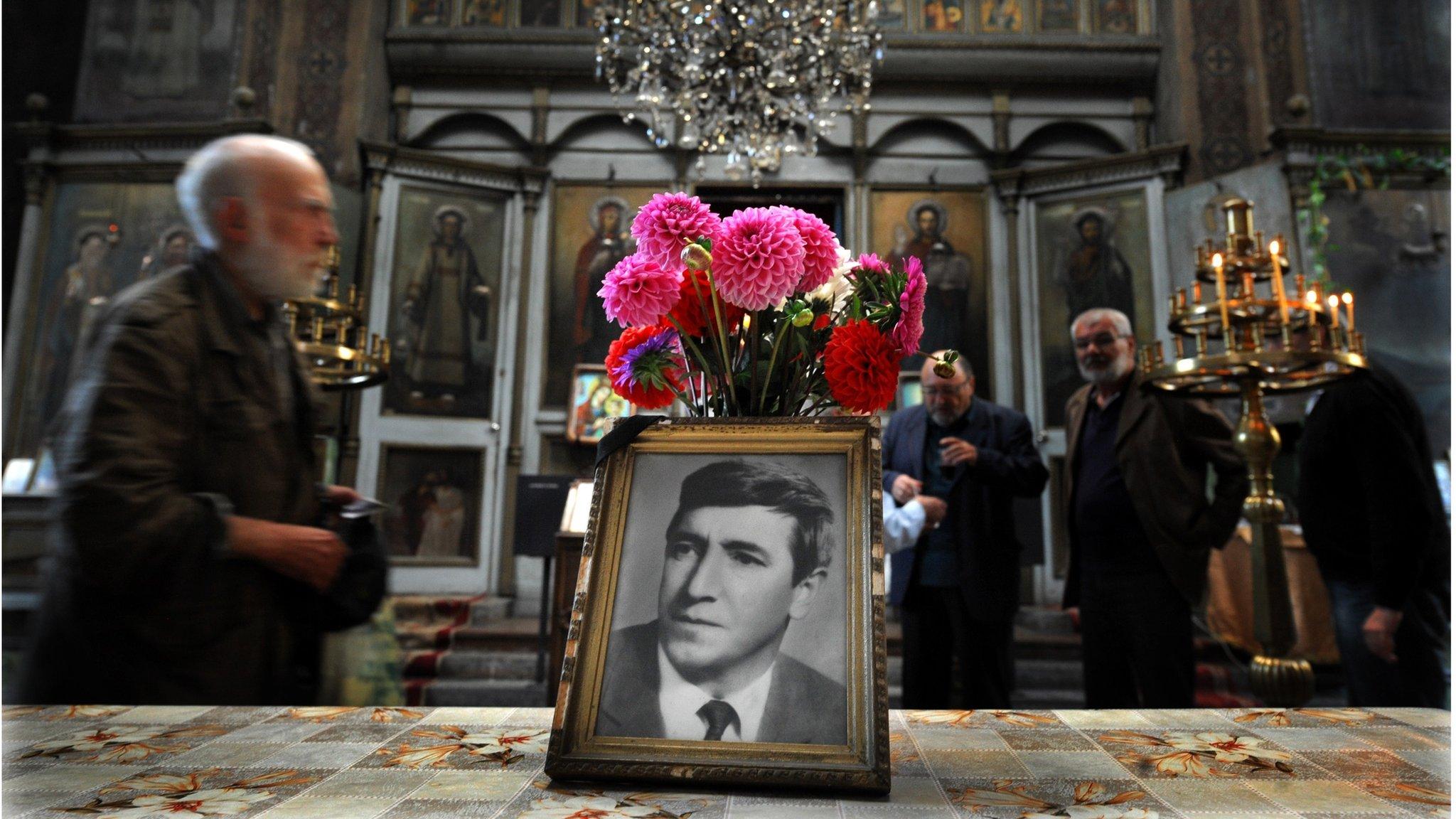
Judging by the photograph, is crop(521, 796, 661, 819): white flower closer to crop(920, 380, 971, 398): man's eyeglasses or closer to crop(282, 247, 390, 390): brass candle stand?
crop(920, 380, 971, 398): man's eyeglasses

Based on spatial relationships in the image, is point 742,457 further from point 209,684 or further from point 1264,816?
point 209,684

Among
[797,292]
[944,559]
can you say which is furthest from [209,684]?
[944,559]

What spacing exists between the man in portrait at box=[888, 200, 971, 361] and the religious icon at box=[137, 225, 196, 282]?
5367mm

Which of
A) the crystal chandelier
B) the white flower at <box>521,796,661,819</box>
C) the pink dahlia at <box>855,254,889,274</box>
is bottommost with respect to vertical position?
the white flower at <box>521,796,661,819</box>

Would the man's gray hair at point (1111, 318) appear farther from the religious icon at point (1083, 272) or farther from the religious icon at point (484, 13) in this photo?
the religious icon at point (484, 13)

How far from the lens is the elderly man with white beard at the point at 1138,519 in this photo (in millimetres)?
2729

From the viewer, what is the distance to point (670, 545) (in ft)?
2.87

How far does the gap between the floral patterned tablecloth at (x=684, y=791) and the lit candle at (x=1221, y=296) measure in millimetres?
1778

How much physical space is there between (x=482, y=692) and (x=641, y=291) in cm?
454

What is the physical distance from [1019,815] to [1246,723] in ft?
1.78

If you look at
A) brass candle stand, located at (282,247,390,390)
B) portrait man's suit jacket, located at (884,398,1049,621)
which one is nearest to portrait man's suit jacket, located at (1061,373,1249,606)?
portrait man's suit jacket, located at (884,398,1049,621)

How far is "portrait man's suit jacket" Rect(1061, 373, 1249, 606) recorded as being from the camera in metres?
2.73

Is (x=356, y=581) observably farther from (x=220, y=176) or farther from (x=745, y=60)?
(x=745, y=60)

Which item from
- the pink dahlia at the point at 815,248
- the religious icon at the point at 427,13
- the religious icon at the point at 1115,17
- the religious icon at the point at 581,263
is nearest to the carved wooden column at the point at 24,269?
the religious icon at the point at 427,13
